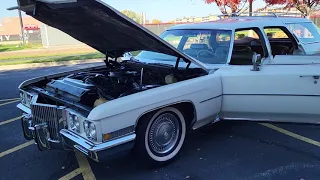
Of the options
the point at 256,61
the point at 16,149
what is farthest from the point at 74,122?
the point at 256,61

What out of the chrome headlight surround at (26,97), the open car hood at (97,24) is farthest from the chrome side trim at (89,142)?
the open car hood at (97,24)

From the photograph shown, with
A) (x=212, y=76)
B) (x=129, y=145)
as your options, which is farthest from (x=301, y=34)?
(x=129, y=145)

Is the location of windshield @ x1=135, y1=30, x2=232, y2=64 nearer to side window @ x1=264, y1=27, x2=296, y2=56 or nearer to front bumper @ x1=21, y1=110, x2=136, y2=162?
side window @ x1=264, y1=27, x2=296, y2=56

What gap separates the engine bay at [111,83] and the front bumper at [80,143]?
0.34 m

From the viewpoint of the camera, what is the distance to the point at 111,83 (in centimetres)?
410

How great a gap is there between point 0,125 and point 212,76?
3740 mm

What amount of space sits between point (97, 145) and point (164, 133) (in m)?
0.94

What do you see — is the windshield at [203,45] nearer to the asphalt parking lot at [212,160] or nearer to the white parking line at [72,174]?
the asphalt parking lot at [212,160]

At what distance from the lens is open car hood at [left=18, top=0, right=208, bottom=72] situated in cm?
316

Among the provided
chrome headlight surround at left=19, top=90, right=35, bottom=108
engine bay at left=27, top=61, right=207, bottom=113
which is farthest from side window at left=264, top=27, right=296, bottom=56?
chrome headlight surround at left=19, top=90, right=35, bottom=108

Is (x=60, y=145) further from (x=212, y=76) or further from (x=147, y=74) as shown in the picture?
(x=212, y=76)

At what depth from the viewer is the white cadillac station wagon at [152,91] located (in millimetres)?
3225

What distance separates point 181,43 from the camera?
16.8 ft

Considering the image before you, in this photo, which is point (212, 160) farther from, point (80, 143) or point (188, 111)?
Answer: point (80, 143)
